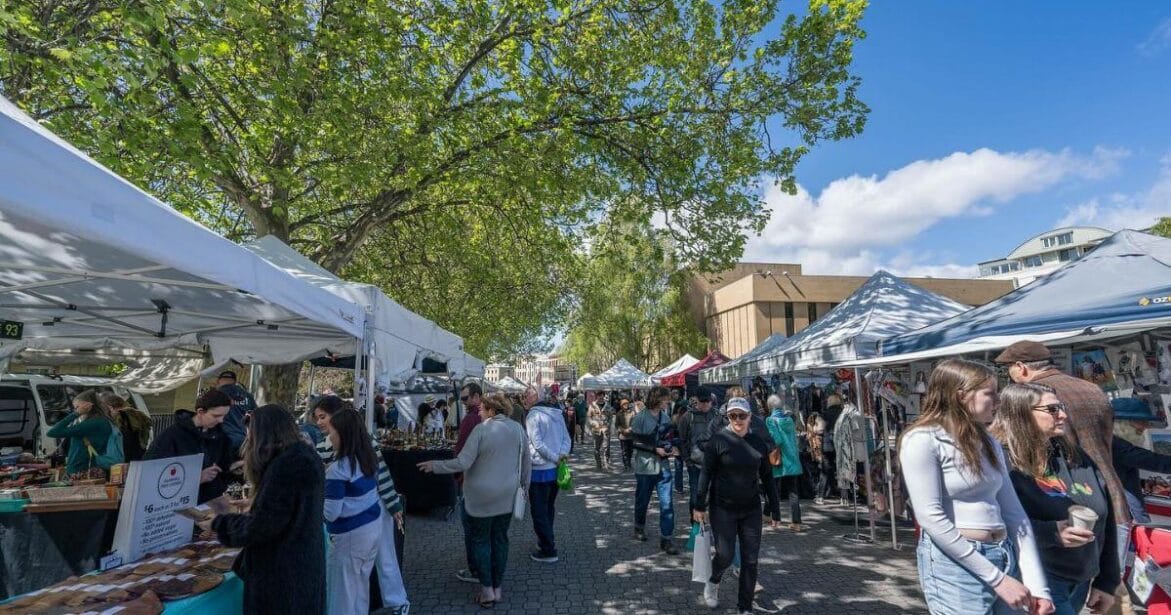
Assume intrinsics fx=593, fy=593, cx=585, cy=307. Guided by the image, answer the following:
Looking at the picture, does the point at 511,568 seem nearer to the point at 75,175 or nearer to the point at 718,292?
the point at 75,175

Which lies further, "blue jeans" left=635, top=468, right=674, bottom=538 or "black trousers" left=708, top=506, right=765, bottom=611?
"blue jeans" left=635, top=468, right=674, bottom=538

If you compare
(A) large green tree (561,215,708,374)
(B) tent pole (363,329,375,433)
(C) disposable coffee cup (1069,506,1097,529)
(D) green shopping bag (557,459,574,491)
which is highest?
(A) large green tree (561,215,708,374)

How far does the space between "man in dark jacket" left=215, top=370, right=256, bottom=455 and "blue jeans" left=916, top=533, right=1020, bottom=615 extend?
4.54 meters

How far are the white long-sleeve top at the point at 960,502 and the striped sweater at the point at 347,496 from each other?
9.89 ft

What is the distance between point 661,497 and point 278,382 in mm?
6284

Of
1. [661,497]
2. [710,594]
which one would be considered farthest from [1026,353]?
[661,497]

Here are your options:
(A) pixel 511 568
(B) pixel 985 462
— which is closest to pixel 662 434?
(A) pixel 511 568

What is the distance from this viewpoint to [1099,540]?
2.78 meters

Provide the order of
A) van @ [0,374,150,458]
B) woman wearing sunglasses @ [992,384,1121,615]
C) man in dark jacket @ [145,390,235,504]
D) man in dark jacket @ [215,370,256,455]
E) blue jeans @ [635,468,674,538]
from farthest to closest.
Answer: van @ [0,374,150,458], blue jeans @ [635,468,674,538], man in dark jacket @ [215,370,256,455], man in dark jacket @ [145,390,235,504], woman wearing sunglasses @ [992,384,1121,615]

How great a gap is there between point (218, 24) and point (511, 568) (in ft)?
24.0

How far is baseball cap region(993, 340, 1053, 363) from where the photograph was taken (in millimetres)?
3655

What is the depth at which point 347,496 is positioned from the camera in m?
3.65

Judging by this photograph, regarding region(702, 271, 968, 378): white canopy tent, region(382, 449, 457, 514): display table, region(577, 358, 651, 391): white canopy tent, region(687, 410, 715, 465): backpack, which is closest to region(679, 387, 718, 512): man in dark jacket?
region(687, 410, 715, 465): backpack

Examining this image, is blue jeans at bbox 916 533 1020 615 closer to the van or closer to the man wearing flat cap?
the man wearing flat cap
